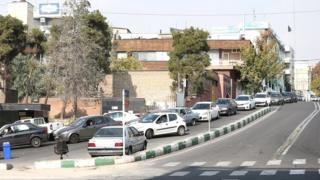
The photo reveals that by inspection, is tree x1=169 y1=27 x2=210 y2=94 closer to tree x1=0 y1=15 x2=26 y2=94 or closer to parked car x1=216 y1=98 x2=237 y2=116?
parked car x1=216 y1=98 x2=237 y2=116

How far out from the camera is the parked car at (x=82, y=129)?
37.2 m

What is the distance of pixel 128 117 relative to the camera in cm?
4462

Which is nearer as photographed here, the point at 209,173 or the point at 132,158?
the point at 209,173

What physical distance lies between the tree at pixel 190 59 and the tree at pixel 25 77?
47.2 feet

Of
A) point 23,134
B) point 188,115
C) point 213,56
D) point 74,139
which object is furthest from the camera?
point 213,56

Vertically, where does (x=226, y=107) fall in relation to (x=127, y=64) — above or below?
below

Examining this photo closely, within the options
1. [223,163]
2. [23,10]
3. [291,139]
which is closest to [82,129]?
[291,139]

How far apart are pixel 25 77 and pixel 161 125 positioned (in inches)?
1277

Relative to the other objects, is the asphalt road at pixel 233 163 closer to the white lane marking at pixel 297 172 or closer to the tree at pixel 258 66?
the white lane marking at pixel 297 172

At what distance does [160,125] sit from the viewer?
1490 inches

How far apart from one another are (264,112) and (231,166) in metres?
35.4

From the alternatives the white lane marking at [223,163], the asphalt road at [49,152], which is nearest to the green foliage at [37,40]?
the asphalt road at [49,152]

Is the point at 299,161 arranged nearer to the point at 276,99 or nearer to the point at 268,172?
the point at 268,172

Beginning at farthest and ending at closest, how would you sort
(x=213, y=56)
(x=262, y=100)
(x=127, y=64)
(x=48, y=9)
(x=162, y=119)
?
(x=48, y=9) → (x=213, y=56) → (x=127, y=64) → (x=262, y=100) → (x=162, y=119)
